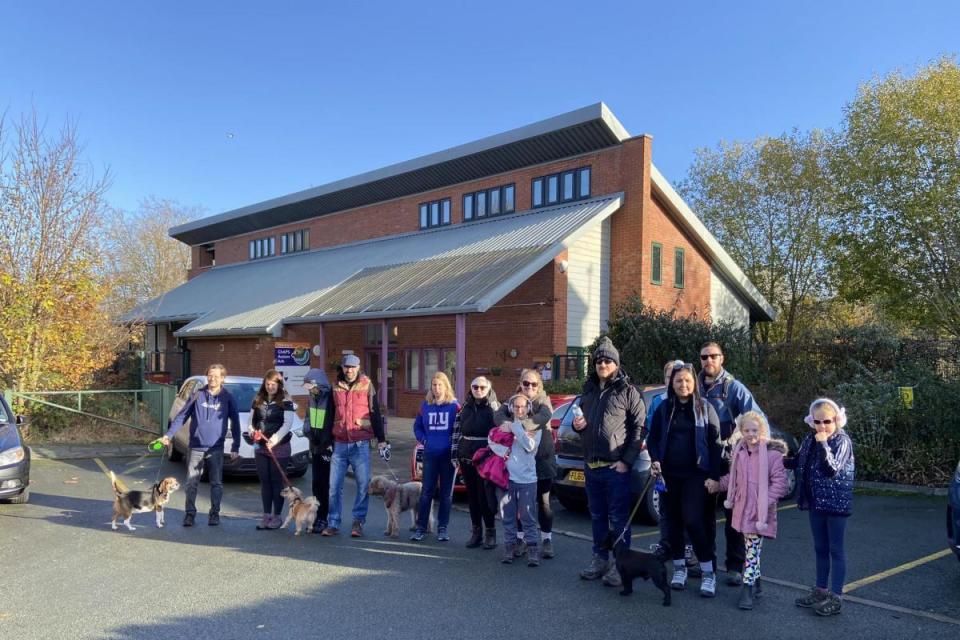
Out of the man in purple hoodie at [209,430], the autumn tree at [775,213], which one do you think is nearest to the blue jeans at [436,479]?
the man in purple hoodie at [209,430]

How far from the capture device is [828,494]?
4.92 meters

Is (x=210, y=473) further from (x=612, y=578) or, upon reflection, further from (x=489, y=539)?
(x=612, y=578)

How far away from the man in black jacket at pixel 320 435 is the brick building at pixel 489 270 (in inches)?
265

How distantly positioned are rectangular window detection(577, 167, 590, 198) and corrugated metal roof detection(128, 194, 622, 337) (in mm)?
440

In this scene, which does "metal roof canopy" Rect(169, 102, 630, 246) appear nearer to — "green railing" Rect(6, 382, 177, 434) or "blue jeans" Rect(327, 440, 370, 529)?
"green railing" Rect(6, 382, 177, 434)

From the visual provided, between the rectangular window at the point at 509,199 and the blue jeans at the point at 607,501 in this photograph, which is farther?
the rectangular window at the point at 509,199

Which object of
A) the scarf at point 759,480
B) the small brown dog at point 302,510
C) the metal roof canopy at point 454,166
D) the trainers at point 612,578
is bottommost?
the trainers at point 612,578

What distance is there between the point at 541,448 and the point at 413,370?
1482cm

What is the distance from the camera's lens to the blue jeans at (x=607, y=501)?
5.67 m

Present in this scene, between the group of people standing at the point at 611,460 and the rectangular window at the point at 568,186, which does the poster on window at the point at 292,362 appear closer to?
the rectangular window at the point at 568,186

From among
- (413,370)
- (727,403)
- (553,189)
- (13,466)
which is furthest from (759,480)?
(413,370)

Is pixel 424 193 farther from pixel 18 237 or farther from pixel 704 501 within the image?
pixel 704 501

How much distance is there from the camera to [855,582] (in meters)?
5.68

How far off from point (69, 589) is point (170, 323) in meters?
24.8
